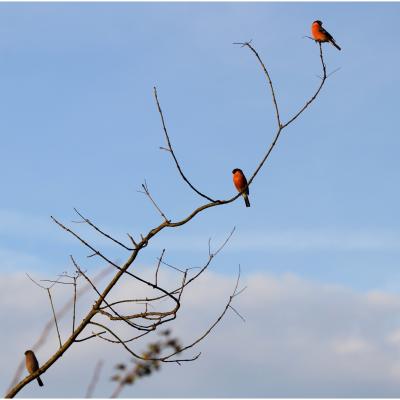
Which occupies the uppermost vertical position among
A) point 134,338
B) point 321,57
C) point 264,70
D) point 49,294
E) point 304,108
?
point 321,57

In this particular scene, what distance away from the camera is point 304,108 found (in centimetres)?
607

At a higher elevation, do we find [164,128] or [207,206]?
[164,128]

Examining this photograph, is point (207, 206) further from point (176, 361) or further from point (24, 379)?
point (24, 379)

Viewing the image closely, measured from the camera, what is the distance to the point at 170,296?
5418 mm

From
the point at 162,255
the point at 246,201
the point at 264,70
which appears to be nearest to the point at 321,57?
the point at 264,70

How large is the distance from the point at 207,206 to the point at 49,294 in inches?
56.1

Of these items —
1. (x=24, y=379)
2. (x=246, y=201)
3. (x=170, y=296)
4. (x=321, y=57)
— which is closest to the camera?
(x=24, y=379)

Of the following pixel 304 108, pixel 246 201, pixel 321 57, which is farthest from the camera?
pixel 246 201

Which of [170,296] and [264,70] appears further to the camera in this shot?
[264,70]

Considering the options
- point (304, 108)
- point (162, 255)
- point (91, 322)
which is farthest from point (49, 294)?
point (304, 108)

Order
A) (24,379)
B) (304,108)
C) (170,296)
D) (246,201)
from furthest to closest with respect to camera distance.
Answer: (246,201) < (304,108) < (170,296) < (24,379)

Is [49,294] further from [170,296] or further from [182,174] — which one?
[182,174]

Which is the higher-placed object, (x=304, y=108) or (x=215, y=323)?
(x=304, y=108)

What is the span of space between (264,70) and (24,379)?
3.21 meters
